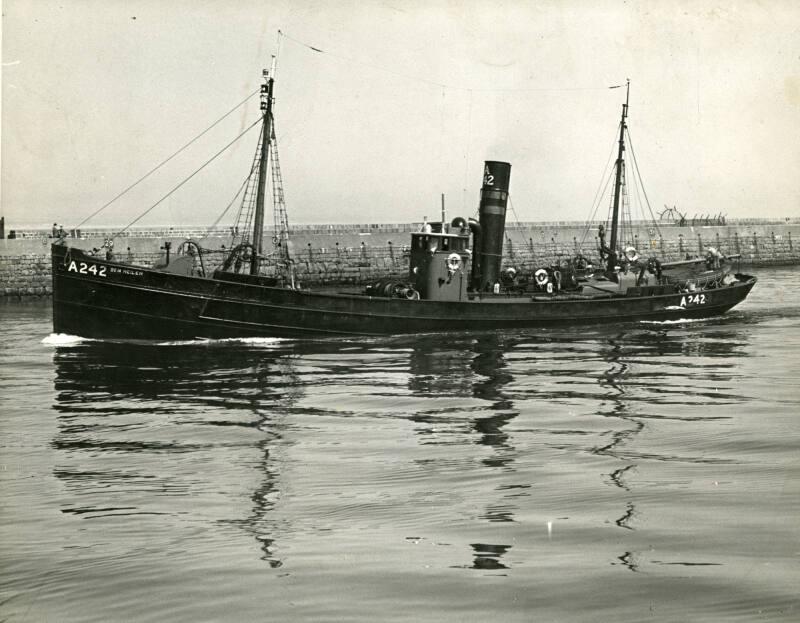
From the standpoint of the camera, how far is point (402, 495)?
10648 millimetres

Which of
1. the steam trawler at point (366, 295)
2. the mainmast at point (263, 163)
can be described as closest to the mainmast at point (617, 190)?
the steam trawler at point (366, 295)

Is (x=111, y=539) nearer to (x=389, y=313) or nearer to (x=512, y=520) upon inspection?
(x=512, y=520)

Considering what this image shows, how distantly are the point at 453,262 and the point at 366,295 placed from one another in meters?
→ 3.10

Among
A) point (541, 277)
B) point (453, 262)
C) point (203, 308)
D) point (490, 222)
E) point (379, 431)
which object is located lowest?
point (379, 431)

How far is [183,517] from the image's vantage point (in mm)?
9812

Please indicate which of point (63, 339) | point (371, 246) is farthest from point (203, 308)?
point (371, 246)

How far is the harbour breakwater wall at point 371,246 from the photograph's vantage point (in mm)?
47344

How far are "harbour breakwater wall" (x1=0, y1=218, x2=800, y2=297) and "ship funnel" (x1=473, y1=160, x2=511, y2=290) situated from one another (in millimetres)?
3105

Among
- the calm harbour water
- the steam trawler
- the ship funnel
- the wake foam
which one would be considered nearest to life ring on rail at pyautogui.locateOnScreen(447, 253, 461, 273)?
the steam trawler

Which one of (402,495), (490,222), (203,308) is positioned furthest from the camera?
(490,222)

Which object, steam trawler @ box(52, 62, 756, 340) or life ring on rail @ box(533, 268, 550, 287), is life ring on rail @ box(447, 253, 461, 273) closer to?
steam trawler @ box(52, 62, 756, 340)

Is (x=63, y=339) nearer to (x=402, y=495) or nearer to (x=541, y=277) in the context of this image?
(x=541, y=277)

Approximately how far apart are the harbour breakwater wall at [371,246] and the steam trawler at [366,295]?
6.94 ft

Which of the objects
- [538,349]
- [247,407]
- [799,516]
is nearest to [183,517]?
[799,516]
